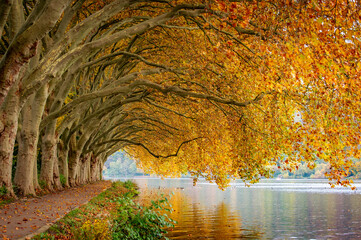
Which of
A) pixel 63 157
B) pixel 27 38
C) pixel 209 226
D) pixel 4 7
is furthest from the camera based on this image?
pixel 63 157

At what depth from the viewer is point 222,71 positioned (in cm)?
1570

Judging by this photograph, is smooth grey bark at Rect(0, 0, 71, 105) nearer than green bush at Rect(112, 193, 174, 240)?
Yes

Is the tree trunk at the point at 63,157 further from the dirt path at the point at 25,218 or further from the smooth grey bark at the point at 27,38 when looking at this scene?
the smooth grey bark at the point at 27,38

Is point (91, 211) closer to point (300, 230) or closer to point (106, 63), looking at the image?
point (106, 63)

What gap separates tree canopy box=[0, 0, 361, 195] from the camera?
28.1ft

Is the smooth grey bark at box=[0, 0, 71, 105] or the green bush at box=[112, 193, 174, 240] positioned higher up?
the smooth grey bark at box=[0, 0, 71, 105]

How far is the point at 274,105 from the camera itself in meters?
12.6

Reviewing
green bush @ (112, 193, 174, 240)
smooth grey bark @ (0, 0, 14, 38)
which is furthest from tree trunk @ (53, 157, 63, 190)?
smooth grey bark @ (0, 0, 14, 38)

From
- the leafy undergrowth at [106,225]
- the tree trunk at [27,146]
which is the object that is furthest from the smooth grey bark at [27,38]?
the tree trunk at [27,146]

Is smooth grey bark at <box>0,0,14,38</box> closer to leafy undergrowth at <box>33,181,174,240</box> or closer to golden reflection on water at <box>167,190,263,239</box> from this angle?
leafy undergrowth at <box>33,181,174,240</box>

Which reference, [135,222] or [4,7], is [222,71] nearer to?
[135,222]

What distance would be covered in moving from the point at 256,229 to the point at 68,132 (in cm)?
1307

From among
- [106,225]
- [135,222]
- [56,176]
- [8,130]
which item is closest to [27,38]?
[106,225]

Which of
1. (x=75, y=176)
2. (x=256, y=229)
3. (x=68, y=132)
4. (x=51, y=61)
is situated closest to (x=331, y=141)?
(x=51, y=61)
